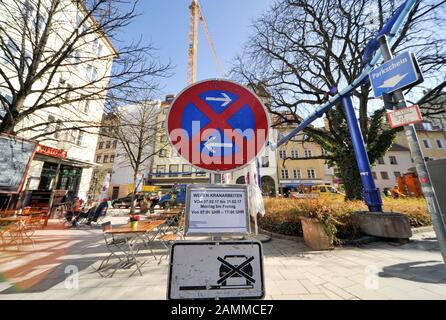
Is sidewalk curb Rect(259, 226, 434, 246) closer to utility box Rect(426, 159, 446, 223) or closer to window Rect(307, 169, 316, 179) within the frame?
utility box Rect(426, 159, 446, 223)

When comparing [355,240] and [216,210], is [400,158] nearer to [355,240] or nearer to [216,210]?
[355,240]

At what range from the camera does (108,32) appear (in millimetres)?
5742

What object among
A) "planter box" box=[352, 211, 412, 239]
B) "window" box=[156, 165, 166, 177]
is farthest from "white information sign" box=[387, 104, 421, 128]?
"window" box=[156, 165, 166, 177]

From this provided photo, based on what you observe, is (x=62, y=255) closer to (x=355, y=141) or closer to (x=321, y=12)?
(x=355, y=141)

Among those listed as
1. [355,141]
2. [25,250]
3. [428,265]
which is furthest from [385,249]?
[25,250]

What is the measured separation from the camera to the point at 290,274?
3605 millimetres

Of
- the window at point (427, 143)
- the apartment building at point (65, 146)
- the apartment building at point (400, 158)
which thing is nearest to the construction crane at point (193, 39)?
the apartment building at point (65, 146)

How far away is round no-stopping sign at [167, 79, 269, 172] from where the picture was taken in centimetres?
133

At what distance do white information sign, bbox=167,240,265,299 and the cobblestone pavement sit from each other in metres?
2.30

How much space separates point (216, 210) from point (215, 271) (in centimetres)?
32

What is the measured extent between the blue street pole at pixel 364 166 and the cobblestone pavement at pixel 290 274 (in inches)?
52.4

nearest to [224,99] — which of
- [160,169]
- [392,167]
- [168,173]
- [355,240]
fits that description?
[355,240]

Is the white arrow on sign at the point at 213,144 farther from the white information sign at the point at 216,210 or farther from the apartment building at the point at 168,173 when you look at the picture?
the apartment building at the point at 168,173

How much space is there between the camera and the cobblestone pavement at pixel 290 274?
2.87m
